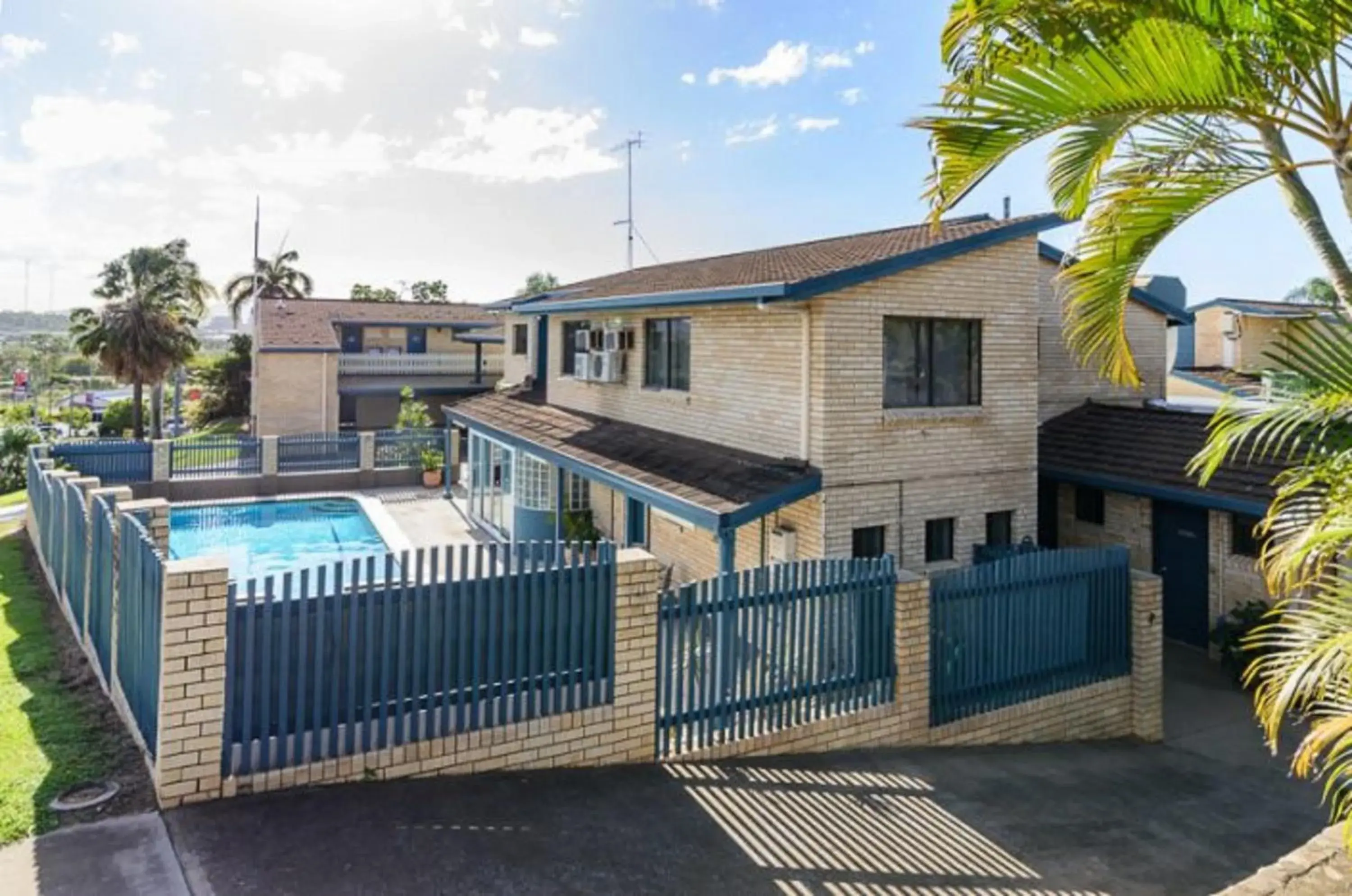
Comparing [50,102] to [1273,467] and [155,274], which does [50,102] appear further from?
[155,274]

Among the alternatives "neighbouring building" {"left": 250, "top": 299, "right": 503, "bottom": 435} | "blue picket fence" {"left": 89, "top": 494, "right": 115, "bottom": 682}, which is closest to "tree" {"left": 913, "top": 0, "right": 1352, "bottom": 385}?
"blue picket fence" {"left": 89, "top": 494, "right": 115, "bottom": 682}

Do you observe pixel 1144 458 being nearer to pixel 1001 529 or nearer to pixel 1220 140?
pixel 1001 529

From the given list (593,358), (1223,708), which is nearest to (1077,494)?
(1223,708)

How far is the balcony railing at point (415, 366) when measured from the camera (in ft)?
131

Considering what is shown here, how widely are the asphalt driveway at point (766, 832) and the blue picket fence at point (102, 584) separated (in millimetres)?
3252

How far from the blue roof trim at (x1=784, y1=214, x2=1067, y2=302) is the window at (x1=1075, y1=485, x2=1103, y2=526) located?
459cm

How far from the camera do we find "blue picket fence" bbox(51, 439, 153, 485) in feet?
74.2

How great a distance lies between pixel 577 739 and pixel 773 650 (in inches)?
77.8

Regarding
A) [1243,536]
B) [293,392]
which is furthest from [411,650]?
[293,392]

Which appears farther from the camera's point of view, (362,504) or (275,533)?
(362,504)

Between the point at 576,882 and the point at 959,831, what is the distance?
3109 millimetres

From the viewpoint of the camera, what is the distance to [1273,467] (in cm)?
1177

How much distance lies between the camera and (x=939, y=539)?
1274cm

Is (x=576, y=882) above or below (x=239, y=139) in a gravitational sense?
below
